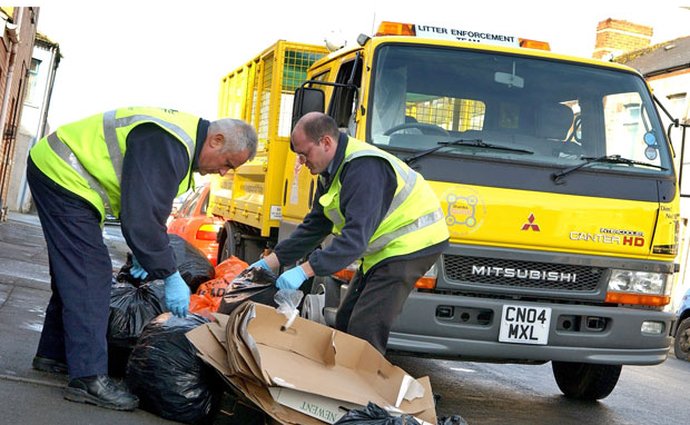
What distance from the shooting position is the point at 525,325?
5965 mm

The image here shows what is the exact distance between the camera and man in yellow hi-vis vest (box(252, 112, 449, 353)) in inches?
193

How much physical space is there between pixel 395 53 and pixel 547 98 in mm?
1006

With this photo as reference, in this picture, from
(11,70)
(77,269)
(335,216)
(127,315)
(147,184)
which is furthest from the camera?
(11,70)

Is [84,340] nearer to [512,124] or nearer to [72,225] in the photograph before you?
[72,225]

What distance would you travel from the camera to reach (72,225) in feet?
15.6

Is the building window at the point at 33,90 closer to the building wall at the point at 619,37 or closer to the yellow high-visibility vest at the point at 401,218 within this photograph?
the building wall at the point at 619,37

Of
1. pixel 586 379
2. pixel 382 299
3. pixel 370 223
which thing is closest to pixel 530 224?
pixel 382 299

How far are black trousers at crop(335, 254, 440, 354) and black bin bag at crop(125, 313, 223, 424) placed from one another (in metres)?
0.78

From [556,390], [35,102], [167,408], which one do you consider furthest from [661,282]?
[35,102]

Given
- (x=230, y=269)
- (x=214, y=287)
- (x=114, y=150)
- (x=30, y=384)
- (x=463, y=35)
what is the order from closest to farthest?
(x=114, y=150) → (x=30, y=384) → (x=463, y=35) → (x=214, y=287) → (x=230, y=269)

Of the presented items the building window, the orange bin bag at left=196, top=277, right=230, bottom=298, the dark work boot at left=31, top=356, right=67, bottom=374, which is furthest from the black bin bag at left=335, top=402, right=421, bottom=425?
the building window

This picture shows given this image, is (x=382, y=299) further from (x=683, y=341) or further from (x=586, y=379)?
(x=683, y=341)

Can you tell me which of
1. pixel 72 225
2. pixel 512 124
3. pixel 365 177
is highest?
pixel 512 124

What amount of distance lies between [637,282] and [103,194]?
3.24 meters
